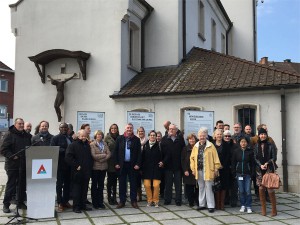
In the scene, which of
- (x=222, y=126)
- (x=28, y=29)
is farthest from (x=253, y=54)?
(x=222, y=126)

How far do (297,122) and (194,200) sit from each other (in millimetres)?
4875

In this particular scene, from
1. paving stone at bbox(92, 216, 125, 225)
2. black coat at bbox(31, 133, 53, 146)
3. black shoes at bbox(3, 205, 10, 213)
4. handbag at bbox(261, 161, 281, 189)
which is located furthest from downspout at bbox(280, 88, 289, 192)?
black shoes at bbox(3, 205, 10, 213)

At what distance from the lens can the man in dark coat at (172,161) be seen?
8.66 m

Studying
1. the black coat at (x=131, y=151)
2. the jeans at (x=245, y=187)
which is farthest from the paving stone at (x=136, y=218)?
the jeans at (x=245, y=187)

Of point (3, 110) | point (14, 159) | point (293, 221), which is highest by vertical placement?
point (3, 110)

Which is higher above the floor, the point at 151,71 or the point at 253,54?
the point at 253,54

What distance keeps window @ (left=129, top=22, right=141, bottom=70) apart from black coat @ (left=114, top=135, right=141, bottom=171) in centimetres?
870

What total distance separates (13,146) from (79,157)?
4.75ft

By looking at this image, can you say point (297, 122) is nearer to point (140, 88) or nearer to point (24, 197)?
point (140, 88)

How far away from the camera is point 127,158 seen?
27.6 ft

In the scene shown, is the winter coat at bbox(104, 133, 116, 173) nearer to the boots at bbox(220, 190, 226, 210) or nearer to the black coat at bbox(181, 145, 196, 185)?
the black coat at bbox(181, 145, 196, 185)

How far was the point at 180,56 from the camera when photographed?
16.7 metres

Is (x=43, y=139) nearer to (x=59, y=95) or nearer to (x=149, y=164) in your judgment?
(x=149, y=164)

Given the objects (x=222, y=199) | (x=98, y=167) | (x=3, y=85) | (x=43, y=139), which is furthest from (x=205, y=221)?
(x=3, y=85)
